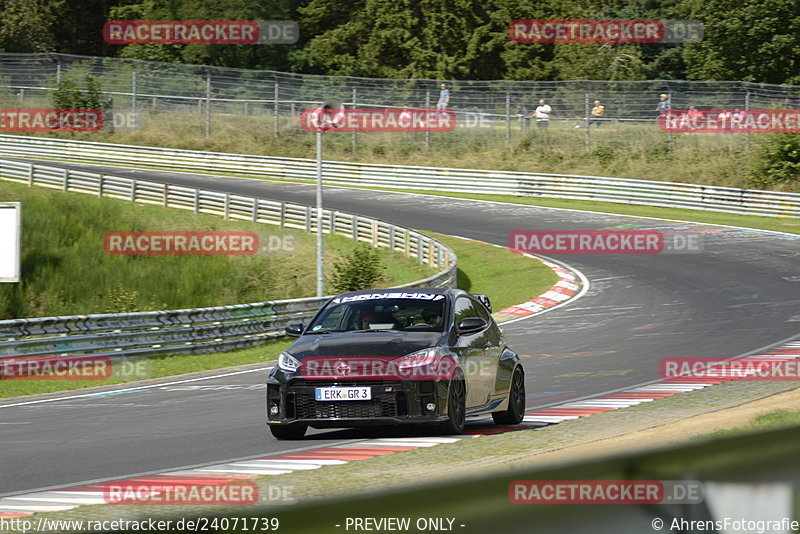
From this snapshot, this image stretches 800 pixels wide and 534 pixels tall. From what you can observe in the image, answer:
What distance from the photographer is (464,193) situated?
143 ft

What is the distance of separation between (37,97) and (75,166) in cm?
673

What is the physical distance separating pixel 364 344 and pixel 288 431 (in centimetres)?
113

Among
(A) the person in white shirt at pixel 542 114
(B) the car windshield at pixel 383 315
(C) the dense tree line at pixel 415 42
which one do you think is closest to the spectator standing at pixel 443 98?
(A) the person in white shirt at pixel 542 114

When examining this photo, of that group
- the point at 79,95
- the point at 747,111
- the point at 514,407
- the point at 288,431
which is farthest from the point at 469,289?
the point at 79,95

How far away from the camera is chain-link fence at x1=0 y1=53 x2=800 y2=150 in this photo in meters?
42.2

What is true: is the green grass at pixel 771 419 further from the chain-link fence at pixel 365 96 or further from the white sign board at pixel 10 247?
the chain-link fence at pixel 365 96

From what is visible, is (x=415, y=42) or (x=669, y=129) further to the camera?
(x=415, y=42)

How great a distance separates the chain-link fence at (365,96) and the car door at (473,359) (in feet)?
104

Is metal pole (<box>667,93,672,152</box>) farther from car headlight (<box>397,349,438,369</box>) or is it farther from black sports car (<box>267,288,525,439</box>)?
car headlight (<box>397,349,438,369</box>)

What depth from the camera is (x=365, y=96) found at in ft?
158

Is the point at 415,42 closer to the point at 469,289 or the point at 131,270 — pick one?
the point at 469,289

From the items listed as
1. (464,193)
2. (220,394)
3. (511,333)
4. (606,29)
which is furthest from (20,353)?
(606,29)

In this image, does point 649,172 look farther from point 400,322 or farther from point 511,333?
point 400,322

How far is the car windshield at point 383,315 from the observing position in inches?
425
